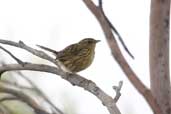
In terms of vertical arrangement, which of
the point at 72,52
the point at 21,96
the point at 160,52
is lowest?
the point at 72,52

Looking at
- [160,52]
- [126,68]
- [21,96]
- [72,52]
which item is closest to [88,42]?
[72,52]

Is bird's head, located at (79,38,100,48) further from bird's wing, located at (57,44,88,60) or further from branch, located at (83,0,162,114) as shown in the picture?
branch, located at (83,0,162,114)

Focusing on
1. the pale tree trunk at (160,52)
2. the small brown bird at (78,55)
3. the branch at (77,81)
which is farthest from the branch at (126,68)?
the small brown bird at (78,55)

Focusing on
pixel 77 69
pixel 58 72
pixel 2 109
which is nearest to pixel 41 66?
pixel 58 72

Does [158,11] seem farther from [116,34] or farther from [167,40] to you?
[116,34]

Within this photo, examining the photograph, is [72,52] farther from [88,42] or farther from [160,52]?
[160,52]
